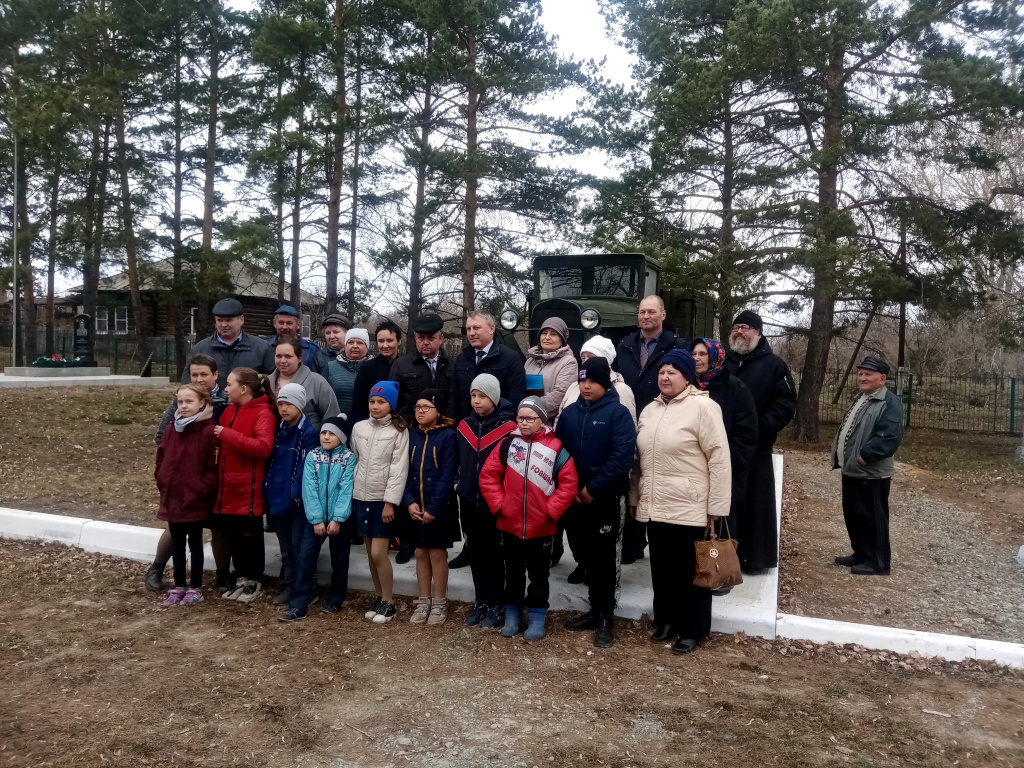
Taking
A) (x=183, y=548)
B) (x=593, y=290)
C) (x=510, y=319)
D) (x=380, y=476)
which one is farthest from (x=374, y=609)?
(x=593, y=290)

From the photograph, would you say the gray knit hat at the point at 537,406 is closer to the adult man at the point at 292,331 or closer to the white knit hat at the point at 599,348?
the white knit hat at the point at 599,348

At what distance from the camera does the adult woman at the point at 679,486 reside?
12.5 feet

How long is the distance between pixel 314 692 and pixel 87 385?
17.5 m

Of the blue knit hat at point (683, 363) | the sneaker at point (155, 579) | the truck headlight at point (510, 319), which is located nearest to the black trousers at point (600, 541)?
the blue knit hat at point (683, 363)

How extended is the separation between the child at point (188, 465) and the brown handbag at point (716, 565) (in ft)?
9.46

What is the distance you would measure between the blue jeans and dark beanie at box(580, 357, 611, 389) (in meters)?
1.67

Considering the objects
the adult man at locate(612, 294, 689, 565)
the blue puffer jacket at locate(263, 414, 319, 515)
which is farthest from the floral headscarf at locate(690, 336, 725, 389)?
the blue puffer jacket at locate(263, 414, 319, 515)

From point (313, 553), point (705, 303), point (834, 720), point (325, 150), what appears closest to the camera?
point (834, 720)

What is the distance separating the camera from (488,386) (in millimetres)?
4102

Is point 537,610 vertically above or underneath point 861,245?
underneath

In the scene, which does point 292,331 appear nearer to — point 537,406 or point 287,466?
point 287,466

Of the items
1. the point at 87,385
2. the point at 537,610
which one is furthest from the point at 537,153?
the point at 537,610

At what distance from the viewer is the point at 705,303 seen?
464 inches

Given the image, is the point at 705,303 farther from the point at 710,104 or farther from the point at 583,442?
the point at 583,442
